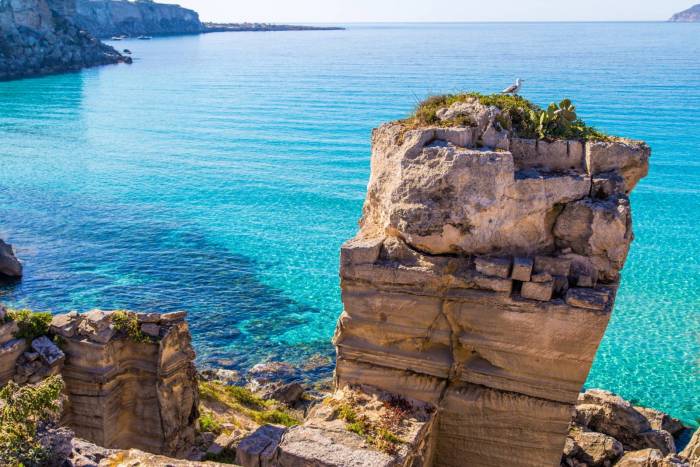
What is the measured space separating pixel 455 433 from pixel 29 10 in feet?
401

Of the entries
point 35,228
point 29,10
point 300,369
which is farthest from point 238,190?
point 29,10

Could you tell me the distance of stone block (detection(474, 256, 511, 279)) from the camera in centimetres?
1071

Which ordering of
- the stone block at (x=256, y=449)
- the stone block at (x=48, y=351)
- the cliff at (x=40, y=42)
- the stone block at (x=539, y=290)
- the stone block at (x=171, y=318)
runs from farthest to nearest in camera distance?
the cliff at (x=40, y=42) → the stone block at (x=171, y=318) → the stone block at (x=48, y=351) → the stone block at (x=256, y=449) → the stone block at (x=539, y=290)

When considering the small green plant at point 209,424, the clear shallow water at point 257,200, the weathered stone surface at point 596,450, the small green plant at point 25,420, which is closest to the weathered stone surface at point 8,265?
the clear shallow water at point 257,200

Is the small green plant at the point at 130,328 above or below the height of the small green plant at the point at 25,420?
below

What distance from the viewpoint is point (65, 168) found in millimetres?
53188

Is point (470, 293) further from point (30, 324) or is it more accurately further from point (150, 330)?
point (30, 324)

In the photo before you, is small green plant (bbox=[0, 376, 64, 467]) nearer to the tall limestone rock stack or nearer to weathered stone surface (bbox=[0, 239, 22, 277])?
the tall limestone rock stack

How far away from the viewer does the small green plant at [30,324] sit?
14.6 metres

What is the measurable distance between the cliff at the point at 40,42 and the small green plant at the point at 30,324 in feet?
334

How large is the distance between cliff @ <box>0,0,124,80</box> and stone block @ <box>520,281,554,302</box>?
110489mm

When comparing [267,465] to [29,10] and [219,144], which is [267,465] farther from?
[29,10]

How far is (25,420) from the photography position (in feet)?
29.0

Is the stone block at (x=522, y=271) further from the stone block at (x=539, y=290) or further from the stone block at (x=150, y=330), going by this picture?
the stone block at (x=150, y=330)
